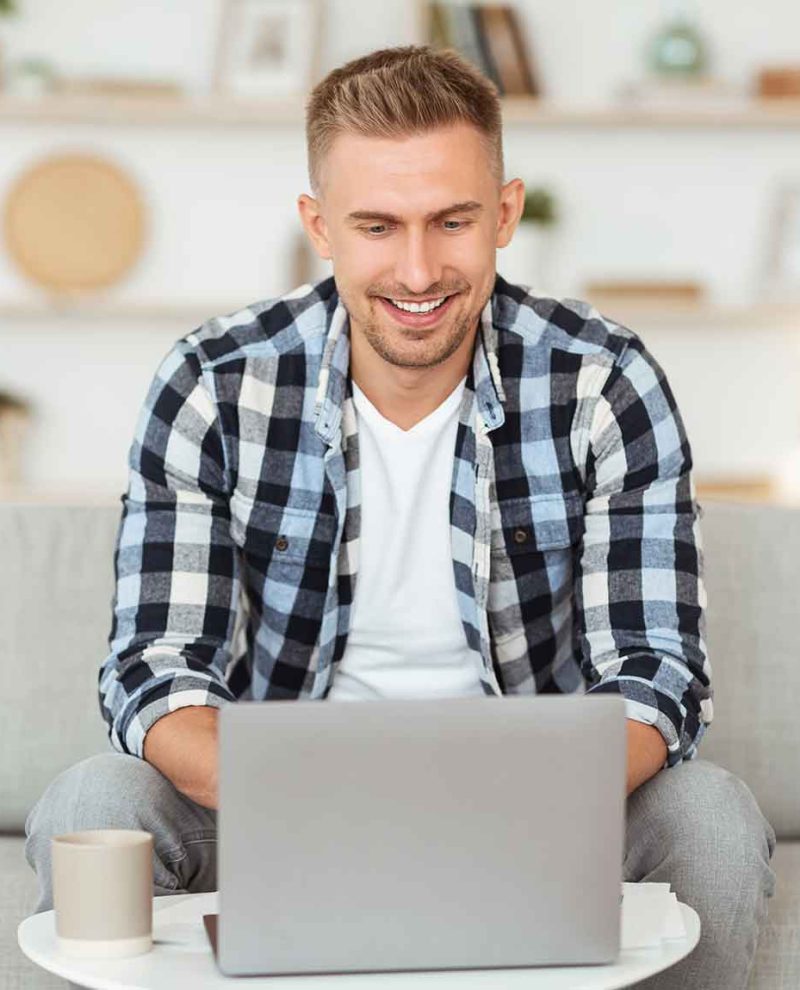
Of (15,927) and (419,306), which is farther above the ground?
(419,306)

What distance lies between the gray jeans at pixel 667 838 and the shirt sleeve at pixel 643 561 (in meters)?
0.09

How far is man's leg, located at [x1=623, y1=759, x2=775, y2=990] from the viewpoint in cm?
142

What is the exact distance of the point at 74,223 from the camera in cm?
377

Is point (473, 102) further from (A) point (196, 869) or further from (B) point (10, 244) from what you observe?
(B) point (10, 244)

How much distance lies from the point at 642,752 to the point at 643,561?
24 centimetres

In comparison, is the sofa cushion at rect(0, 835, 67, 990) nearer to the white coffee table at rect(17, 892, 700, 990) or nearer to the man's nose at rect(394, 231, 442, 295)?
the white coffee table at rect(17, 892, 700, 990)

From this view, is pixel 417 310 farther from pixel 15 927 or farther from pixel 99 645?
pixel 15 927

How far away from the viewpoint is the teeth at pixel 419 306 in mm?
1713

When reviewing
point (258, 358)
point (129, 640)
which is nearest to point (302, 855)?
point (129, 640)

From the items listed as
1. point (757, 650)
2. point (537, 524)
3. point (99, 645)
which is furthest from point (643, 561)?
point (99, 645)

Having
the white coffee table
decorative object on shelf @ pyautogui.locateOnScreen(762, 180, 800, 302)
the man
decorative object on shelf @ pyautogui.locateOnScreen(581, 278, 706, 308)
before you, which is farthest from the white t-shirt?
decorative object on shelf @ pyautogui.locateOnScreen(762, 180, 800, 302)

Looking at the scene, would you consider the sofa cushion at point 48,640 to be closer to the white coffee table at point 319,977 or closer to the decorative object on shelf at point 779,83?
the white coffee table at point 319,977

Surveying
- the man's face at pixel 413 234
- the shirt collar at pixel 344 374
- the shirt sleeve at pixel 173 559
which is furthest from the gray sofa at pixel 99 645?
the man's face at pixel 413 234

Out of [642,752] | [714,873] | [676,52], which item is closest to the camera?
[714,873]
